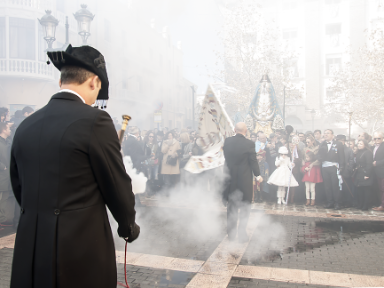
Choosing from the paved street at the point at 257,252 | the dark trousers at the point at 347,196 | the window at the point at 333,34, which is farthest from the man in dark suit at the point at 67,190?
the window at the point at 333,34

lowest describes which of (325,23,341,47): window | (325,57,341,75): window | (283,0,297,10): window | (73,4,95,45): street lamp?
(73,4,95,45): street lamp

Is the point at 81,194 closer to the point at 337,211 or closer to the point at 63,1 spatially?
the point at 337,211

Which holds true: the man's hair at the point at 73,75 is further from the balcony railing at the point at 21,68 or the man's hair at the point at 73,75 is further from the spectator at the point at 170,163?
the balcony railing at the point at 21,68

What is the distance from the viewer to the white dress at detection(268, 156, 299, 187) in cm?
805

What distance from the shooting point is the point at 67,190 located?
1.44m

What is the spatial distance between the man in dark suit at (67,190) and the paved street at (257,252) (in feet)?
6.88

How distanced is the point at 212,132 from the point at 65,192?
4.56 metres

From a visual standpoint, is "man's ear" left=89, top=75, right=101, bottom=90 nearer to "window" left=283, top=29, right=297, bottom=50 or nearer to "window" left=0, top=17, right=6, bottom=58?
"window" left=0, top=17, right=6, bottom=58

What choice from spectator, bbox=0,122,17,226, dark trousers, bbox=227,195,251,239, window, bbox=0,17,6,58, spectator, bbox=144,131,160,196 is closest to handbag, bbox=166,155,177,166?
spectator, bbox=144,131,160,196

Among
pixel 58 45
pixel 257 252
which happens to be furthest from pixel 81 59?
pixel 58 45

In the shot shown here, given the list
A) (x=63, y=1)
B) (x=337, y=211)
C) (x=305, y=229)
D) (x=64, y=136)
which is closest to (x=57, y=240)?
(x=64, y=136)

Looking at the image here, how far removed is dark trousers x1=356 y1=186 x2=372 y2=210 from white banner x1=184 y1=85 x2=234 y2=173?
12.4 feet

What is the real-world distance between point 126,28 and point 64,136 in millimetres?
11583

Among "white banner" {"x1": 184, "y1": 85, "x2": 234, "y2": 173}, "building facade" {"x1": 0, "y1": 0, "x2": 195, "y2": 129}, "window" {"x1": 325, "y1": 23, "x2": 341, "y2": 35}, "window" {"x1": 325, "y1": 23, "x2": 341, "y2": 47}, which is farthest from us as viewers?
"window" {"x1": 325, "y1": 23, "x2": 341, "y2": 35}
